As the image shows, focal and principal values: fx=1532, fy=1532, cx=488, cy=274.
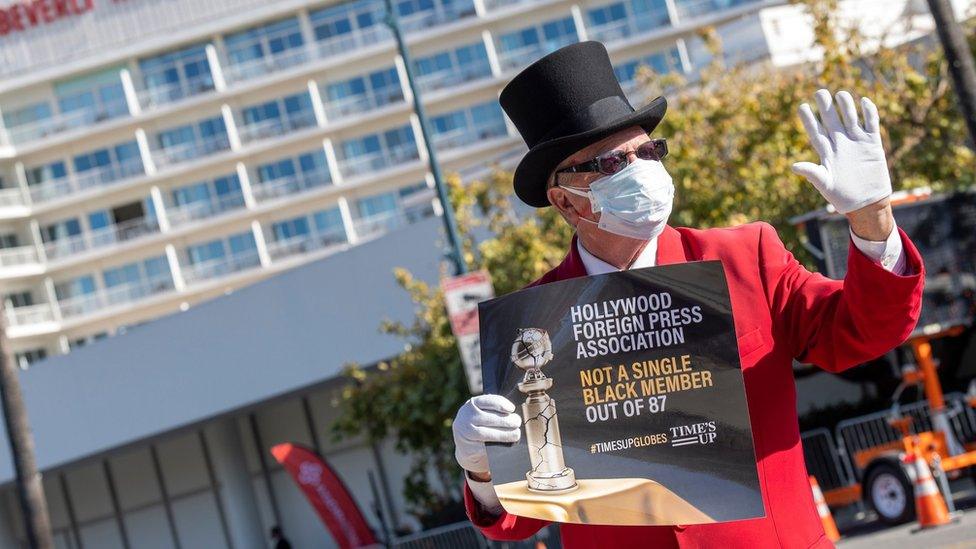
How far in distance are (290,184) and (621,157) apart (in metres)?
70.1

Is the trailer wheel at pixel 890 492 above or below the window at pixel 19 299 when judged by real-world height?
below

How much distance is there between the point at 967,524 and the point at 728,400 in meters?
12.0

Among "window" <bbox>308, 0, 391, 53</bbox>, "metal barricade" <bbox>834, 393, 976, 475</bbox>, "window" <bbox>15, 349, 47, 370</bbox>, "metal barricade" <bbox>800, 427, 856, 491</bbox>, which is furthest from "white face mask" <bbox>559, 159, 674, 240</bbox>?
"window" <bbox>15, 349, 47, 370</bbox>

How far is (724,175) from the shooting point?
2142cm

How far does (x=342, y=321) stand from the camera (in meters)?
28.1

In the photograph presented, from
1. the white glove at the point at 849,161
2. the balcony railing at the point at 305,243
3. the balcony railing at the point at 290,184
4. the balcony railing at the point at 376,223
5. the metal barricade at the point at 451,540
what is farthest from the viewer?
the balcony railing at the point at 290,184

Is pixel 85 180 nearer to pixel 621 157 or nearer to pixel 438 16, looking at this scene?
pixel 438 16

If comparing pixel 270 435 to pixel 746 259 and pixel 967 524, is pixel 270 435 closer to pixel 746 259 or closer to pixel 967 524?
pixel 967 524

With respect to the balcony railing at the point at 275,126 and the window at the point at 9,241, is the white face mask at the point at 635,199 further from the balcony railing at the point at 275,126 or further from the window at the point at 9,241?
the window at the point at 9,241

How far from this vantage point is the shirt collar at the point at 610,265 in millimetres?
3730

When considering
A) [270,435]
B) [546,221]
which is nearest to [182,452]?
[270,435]

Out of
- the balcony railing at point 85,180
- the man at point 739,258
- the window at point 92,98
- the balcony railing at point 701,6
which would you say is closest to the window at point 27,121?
the window at point 92,98

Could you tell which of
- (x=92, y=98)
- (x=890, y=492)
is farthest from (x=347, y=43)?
(x=890, y=492)

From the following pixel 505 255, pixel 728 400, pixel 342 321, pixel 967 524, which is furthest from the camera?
pixel 342 321
